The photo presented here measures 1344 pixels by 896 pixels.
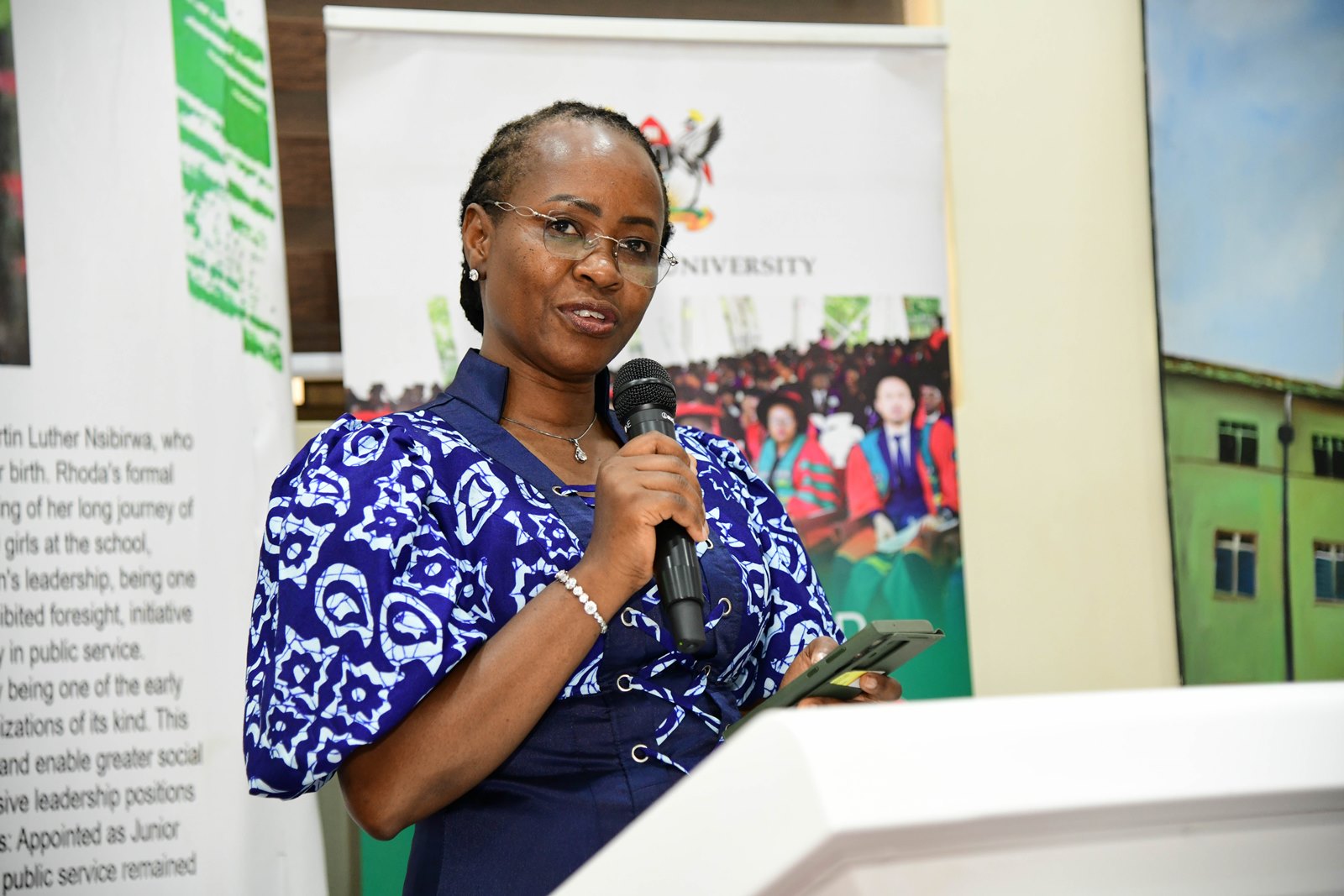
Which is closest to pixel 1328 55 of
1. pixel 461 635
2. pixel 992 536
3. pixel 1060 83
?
pixel 1060 83

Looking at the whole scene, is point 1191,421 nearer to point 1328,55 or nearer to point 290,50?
point 1328,55

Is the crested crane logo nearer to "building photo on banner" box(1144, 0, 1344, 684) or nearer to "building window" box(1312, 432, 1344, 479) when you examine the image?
"building photo on banner" box(1144, 0, 1344, 684)

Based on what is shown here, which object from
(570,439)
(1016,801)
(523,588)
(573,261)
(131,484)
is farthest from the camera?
(131,484)

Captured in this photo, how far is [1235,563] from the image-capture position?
3588 mm

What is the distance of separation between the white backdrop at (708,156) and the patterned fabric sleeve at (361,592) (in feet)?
4.67

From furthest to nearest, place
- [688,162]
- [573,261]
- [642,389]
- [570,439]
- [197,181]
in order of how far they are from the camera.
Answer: [688,162] < [197,181] < [570,439] < [573,261] < [642,389]

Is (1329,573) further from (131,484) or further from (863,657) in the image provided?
(131,484)

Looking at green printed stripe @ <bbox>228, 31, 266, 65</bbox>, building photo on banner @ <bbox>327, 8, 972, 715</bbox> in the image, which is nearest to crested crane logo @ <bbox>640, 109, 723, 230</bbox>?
building photo on banner @ <bbox>327, 8, 972, 715</bbox>

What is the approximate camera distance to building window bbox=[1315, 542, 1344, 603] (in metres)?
3.57

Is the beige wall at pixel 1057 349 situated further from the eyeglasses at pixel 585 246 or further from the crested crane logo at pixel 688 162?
the eyeglasses at pixel 585 246

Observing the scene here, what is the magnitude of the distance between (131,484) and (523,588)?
1.05 meters

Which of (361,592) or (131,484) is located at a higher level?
(131,484)

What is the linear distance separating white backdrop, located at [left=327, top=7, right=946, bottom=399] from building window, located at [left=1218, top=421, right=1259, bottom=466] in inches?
37.4

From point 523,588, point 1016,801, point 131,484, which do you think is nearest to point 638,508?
point 523,588
